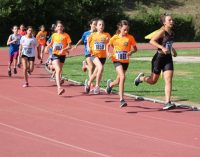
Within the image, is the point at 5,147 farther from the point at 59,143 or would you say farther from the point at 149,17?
the point at 149,17

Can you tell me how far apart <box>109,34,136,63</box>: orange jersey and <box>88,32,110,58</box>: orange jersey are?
1578 mm

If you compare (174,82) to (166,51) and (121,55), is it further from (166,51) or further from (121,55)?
(166,51)

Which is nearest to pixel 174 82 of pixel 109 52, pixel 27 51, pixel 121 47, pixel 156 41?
pixel 27 51

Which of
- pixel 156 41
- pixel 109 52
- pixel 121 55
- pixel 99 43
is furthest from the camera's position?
pixel 99 43

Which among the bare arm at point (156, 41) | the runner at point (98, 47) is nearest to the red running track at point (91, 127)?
Result: the runner at point (98, 47)

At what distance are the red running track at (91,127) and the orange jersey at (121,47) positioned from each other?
1033 millimetres

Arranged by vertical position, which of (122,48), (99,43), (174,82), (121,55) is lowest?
(174,82)

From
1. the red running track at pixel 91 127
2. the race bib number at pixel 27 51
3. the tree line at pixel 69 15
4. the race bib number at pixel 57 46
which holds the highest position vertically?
the tree line at pixel 69 15

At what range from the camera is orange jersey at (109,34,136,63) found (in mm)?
11862

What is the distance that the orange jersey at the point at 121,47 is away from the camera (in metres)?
11.9

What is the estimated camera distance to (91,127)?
9.26m

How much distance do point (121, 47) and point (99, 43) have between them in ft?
5.68

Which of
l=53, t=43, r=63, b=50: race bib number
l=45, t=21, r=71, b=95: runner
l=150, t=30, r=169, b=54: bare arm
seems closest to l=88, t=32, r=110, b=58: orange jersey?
l=45, t=21, r=71, b=95: runner

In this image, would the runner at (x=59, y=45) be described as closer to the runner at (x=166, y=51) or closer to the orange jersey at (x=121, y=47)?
the orange jersey at (x=121, y=47)
